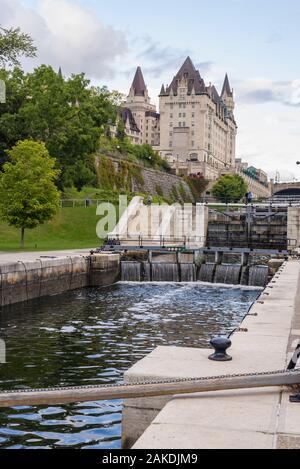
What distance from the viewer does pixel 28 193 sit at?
3381cm

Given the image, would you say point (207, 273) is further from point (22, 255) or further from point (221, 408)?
point (221, 408)

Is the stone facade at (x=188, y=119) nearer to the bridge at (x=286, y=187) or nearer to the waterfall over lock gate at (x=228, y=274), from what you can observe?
the bridge at (x=286, y=187)

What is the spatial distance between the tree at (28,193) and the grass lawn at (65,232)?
4153 millimetres

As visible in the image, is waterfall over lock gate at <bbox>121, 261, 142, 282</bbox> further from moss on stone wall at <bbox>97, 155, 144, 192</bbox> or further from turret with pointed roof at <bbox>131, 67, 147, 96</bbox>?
turret with pointed roof at <bbox>131, 67, 147, 96</bbox>

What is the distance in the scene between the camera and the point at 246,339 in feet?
28.2

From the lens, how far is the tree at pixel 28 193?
3359 cm

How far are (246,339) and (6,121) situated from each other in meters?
42.2

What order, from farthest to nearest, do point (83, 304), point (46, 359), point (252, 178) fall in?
1. point (252, 178)
2. point (83, 304)
3. point (46, 359)

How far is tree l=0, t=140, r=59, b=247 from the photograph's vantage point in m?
33.6

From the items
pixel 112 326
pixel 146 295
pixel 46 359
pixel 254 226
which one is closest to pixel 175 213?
pixel 254 226

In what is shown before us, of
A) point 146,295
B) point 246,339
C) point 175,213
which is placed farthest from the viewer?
point 175,213

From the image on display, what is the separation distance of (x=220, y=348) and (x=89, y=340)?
27.5ft

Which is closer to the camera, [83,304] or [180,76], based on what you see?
[83,304]
